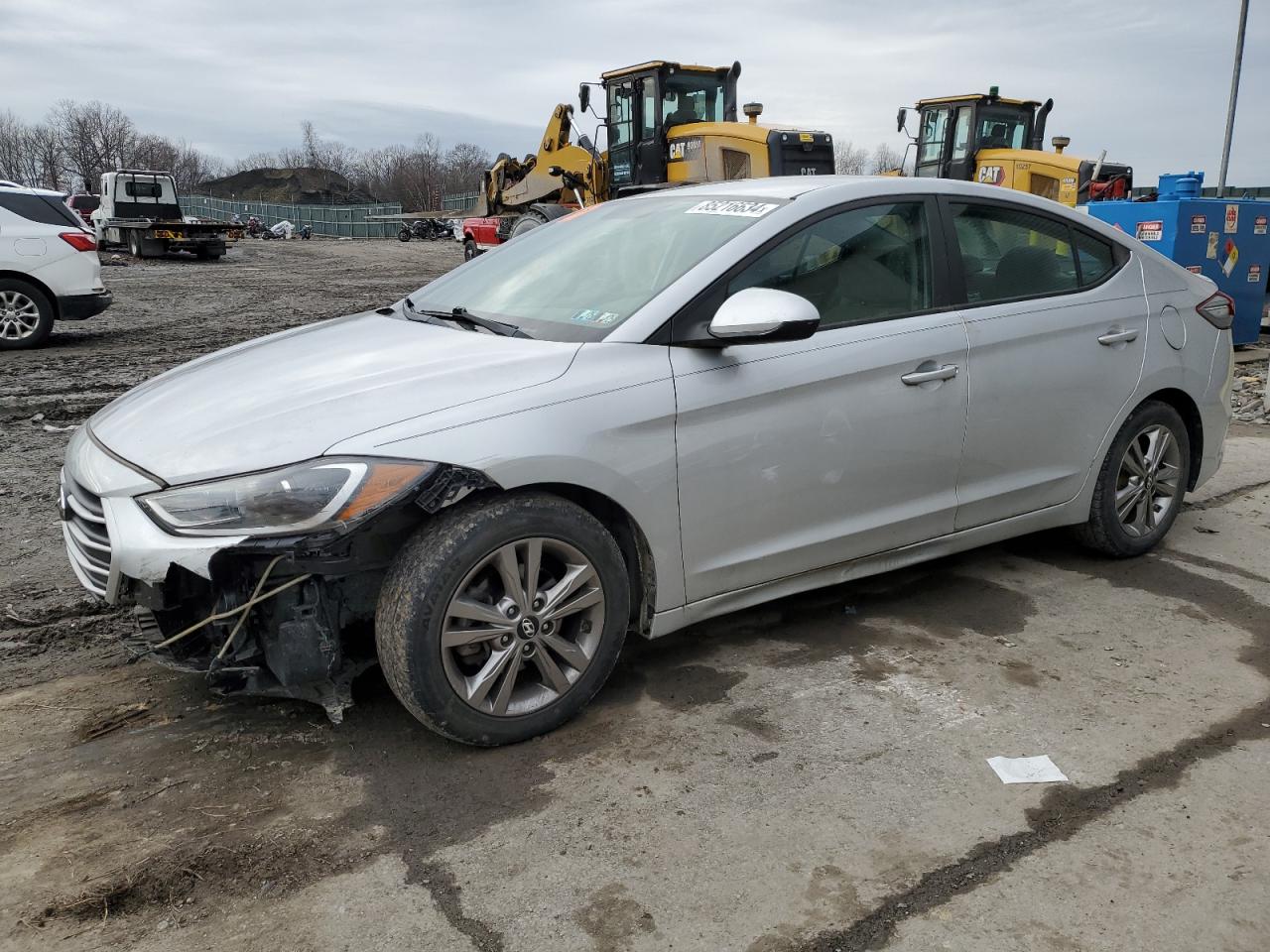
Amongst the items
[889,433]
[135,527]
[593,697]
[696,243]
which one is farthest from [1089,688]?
[135,527]

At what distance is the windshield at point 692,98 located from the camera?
17031 mm

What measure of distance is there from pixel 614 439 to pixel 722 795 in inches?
41.1

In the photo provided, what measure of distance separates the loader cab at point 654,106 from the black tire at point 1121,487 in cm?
1325

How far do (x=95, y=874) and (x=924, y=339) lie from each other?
2990 millimetres

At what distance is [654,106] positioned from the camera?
16.9 m

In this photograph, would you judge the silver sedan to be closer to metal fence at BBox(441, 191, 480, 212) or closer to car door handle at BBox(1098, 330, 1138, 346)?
car door handle at BBox(1098, 330, 1138, 346)

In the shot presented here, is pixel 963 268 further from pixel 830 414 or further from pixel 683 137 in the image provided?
pixel 683 137

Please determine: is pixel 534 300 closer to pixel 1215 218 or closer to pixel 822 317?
pixel 822 317

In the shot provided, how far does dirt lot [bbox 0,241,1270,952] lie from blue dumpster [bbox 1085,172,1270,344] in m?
7.33

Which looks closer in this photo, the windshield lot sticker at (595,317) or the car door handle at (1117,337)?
the windshield lot sticker at (595,317)

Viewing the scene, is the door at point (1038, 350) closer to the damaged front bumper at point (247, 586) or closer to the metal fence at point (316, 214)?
the damaged front bumper at point (247, 586)

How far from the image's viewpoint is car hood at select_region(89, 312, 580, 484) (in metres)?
2.76

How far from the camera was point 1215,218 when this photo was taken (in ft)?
34.4

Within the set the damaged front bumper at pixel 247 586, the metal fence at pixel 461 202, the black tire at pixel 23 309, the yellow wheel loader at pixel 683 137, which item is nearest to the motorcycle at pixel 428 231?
the metal fence at pixel 461 202
